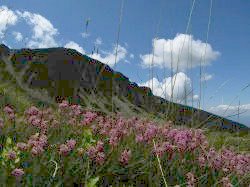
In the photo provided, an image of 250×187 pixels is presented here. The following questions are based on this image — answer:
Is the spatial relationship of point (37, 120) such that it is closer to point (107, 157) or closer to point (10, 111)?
point (10, 111)

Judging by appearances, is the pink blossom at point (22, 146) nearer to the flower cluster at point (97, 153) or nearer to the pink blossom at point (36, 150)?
the pink blossom at point (36, 150)

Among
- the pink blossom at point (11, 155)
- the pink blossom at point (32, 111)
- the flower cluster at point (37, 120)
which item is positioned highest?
the pink blossom at point (32, 111)

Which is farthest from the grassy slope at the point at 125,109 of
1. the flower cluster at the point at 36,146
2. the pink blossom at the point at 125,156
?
the flower cluster at the point at 36,146

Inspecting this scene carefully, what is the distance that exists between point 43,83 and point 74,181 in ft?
91.3

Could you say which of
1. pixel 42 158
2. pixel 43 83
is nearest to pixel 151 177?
pixel 42 158

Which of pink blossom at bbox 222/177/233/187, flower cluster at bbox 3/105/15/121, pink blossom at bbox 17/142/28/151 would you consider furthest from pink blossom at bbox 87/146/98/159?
flower cluster at bbox 3/105/15/121

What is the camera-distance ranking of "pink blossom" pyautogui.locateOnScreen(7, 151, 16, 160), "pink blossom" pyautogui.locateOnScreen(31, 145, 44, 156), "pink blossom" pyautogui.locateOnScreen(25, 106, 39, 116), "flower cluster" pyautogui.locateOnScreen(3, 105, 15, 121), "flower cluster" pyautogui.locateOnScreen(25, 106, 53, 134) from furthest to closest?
1. "pink blossom" pyautogui.locateOnScreen(25, 106, 39, 116)
2. "flower cluster" pyautogui.locateOnScreen(3, 105, 15, 121)
3. "flower cluster" pyautogui.locateOnScreen(25, 106, 53, 134)
4. "pink blossom" pyautogui.locateOnScreen(31, 145, 44, 156)
5. "pink blossom" pyautogui.locateOnScreen(7, 151, 16, 160)

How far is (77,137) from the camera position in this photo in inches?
209

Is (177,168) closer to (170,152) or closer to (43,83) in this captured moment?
(170,152)

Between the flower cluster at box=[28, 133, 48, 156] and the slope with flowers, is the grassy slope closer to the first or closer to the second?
the slope with flowers

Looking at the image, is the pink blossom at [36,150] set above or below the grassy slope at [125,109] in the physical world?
below

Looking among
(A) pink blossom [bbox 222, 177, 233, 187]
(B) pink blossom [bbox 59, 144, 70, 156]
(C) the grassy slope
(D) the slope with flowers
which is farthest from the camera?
(C) the grassy slope

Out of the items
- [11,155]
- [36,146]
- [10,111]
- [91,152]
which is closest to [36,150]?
[36,146]

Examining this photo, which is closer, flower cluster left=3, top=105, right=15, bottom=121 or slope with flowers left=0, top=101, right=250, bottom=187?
slope with flowers left=0, top=101, right=250, bottom=187
